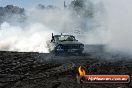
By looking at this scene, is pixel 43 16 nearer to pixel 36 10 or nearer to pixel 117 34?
pixel 36 10

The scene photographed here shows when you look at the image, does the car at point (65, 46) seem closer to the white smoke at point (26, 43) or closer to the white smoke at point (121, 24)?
the white smoke at point (26, 43)

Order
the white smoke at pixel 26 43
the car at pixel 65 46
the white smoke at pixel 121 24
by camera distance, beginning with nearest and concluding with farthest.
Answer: the car at pixel 65 46, the white smoke at pixel 121 24, the white smoke at pixel 26 43

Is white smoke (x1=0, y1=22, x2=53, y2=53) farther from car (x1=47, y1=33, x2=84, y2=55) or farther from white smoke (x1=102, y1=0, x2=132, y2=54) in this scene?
white smoke (x1=102, y1=0, x2=132, y2=54)

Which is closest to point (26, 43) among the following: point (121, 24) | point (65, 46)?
point (121, 24)

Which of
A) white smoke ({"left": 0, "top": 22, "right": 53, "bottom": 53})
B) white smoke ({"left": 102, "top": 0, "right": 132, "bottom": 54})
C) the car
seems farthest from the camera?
white smoke ({"left": 0, "top": 22, "right": 53, "bottom": 53})

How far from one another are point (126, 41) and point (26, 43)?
9.24m

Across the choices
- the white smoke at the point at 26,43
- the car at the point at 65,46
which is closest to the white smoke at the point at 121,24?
the car at the point at 65,46

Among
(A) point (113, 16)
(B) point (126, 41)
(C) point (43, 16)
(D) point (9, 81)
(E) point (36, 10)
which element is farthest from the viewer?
(E) point (36, 10)

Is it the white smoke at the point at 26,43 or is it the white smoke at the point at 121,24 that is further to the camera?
the white smoke at the point at 26,43

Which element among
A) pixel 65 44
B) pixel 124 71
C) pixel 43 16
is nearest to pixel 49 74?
pixel 124 71

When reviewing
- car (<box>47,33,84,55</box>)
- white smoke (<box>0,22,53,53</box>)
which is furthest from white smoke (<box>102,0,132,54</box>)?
white smoke (<box>0,22,53,53</box>)

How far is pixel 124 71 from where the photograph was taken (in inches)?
600

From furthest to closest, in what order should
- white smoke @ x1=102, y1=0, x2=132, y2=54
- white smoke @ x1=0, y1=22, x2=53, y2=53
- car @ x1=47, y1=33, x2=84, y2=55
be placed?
white smoke @ x1=0, y1=22, x2=53, y2=53 → white smoke @ x1=102, y1=0, x2=132, y2=54 → car @ x1=47, y1=33, x2=84, y2=55

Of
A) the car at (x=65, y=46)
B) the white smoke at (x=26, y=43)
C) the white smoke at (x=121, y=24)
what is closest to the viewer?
the car at (x=65, y=46)
